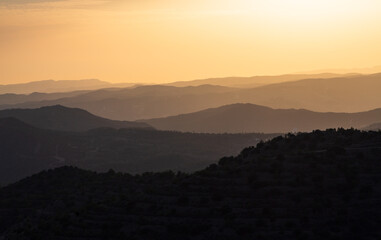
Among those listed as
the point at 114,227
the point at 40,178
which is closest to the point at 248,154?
the point at 114,227

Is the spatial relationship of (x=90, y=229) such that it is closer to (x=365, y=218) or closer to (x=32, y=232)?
(x=32, y=232)

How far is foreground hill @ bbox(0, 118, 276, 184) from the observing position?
14325 centimetres

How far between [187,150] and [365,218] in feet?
372

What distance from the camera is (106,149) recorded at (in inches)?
6422

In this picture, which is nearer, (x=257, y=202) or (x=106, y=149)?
(x=257, y=202)

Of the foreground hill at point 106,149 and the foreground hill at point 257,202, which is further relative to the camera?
the foreground hill at point 106,149

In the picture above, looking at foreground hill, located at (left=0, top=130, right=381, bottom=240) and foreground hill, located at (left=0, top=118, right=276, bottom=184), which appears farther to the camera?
foreground hill, located at (left=0, top=118, right=276, bottom=184)

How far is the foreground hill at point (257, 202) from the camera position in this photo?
44.4 metres

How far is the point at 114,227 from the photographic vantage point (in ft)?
155

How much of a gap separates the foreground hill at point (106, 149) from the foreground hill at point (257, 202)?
75997 mm

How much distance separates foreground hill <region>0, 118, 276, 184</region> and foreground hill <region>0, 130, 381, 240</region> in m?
76.0

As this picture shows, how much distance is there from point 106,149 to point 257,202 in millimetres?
117591

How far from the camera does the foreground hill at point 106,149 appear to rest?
143m

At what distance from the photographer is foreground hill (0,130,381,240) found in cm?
4441
